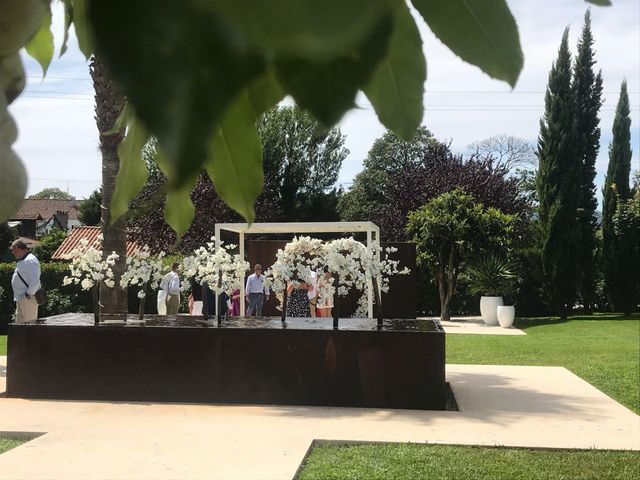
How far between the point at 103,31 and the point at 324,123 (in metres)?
0.11

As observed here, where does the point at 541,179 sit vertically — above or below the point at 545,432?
above

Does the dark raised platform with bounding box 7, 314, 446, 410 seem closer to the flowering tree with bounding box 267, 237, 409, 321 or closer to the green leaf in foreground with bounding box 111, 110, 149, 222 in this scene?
the flowering tree with bounding box 267, 237, 409, 321

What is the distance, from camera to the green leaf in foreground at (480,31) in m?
0.50

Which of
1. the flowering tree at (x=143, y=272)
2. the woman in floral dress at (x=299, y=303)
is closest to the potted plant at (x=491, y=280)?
the woman in floral dress at (x=299, y=303)

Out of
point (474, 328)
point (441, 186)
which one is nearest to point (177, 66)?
point (474, 328)

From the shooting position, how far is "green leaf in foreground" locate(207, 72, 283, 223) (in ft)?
1.58

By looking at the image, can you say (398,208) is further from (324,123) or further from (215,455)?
(324,123)

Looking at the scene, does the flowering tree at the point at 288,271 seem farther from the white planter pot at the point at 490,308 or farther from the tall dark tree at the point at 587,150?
the tall dark tree at the point at 587,150

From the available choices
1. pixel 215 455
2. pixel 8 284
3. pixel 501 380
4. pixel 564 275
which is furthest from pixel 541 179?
pixel 215 455

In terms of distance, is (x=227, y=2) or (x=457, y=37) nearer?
(x=227, y=2)

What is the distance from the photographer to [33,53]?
63 cm

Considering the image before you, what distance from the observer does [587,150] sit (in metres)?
18.8

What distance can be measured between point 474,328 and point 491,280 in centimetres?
189

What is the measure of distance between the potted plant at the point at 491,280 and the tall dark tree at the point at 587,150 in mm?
3512
